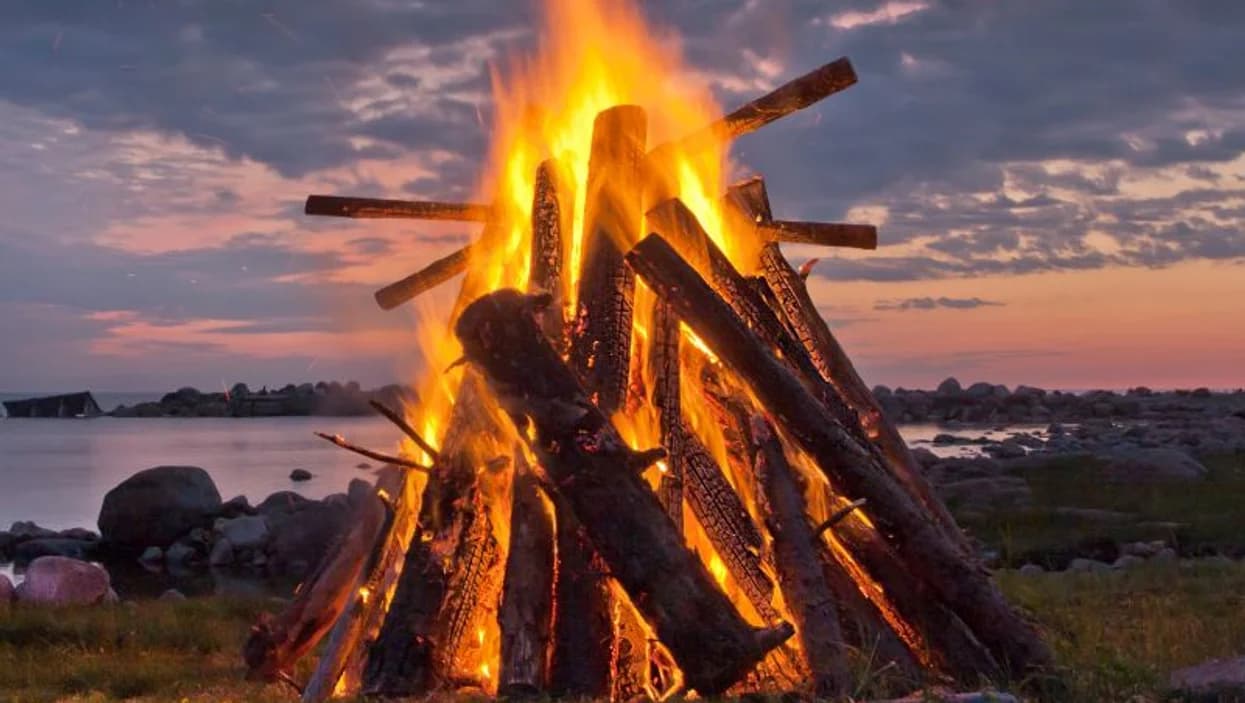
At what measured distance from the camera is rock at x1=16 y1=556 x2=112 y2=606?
53.0 ft

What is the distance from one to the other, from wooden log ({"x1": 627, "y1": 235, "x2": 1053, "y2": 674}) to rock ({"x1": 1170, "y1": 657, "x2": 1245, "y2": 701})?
32.6 inches

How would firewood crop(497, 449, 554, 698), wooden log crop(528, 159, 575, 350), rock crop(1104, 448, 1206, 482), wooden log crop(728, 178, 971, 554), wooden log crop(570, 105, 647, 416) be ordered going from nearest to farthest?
firewood crop(497, 449, 554, 698) < wooden log crop(570, 105, 647, 416) < wooden log crop(528, 159, 575, 350) < wooden log crop(728, 178, 971, 554) < rock crop(1104, 448, 1206, 482)

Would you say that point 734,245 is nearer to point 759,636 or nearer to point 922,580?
point 922,580

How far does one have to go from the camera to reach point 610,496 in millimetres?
6645

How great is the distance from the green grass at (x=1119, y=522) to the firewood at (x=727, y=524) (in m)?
10.5

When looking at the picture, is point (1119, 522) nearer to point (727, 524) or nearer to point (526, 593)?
point (727, 524)

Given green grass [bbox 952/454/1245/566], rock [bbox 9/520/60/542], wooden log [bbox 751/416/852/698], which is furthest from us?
rock [bbox 9/520/60/542]

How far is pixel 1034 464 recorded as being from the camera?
32.2 meters

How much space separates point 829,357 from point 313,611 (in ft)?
14.2

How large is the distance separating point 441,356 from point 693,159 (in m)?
2.31

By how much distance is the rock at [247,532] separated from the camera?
1088 inches

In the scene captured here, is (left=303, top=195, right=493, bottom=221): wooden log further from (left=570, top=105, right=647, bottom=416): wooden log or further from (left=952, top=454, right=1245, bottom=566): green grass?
(left=952, top=454, right=1245, bottom=566): green grass

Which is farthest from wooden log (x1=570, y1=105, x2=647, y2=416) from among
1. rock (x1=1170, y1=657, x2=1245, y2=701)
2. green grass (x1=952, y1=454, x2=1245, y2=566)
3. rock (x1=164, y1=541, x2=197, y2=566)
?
rock (x1=164, y1=541, x2=197, y2=566)

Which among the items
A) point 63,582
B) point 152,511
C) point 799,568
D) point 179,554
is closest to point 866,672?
point 799,568
